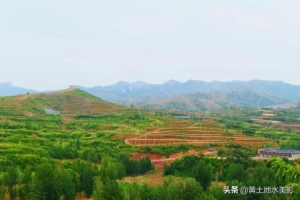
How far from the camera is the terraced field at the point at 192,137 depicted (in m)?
58.4

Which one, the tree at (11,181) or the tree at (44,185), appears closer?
the tree at (44,185)

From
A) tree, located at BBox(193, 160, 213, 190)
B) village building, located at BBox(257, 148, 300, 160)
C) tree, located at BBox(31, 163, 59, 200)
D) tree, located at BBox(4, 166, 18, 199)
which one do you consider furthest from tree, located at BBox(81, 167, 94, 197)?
village building, located at BBox(257, 148, 300, 160)

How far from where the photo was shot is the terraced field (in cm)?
5838

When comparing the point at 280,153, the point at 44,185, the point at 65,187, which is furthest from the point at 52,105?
the point at 44,185

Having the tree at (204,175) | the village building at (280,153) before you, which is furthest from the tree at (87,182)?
the village building at (280,153)

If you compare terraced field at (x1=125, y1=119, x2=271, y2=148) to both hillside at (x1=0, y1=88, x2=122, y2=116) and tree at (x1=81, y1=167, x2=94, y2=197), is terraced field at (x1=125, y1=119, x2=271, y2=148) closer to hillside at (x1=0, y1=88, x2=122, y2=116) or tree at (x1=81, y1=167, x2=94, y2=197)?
tree at (x1=81, y1=167, x2=94, y2=197)

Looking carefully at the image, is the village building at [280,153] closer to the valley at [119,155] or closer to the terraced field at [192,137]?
the valley at [119,155]

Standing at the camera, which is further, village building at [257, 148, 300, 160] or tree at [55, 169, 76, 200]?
village building at [257, 148, 300, 160]

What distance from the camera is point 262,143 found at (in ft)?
200

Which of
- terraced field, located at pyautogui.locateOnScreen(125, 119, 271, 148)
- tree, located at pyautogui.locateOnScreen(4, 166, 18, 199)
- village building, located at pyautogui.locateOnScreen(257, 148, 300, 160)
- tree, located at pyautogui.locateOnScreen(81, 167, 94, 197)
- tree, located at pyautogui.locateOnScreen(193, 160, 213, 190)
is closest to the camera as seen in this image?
tree, located at pyautogui.locateOnScreen(4, 166, 18, 199)

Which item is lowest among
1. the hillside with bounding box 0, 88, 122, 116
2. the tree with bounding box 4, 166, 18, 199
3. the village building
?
the village building

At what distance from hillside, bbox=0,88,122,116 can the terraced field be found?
30.7 metres

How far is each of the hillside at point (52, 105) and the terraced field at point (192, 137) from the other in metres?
30.7

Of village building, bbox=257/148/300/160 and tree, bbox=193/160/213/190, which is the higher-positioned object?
tree, bbox=193/160/213/190
